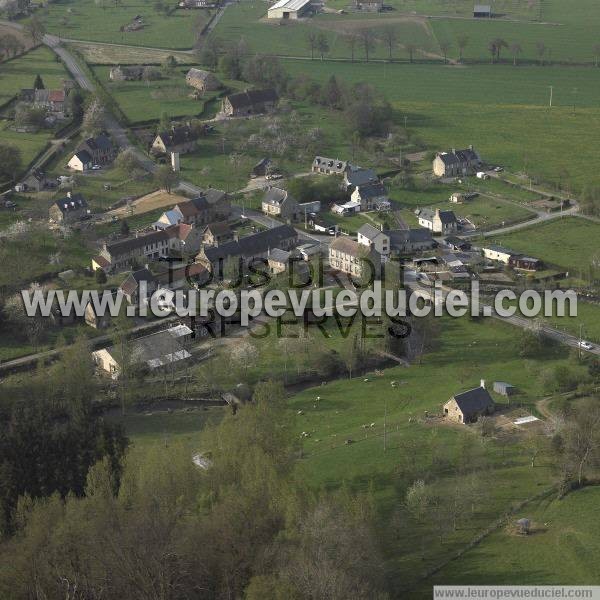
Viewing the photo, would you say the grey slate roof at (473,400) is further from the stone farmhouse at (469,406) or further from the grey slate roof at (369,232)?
the grey slate roof at (369,232)

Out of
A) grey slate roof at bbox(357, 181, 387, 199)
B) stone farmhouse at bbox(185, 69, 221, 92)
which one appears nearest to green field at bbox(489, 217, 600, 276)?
grey slate roof at bbox(357, 181, 387, 199)

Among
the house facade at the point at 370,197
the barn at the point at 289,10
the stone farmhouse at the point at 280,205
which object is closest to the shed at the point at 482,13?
the barn at the point at 289,10

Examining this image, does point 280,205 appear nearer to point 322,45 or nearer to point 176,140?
point 176,140

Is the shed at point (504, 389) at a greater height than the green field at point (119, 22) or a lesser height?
lesser

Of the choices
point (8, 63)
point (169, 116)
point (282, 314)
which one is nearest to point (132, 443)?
point (282, 314)

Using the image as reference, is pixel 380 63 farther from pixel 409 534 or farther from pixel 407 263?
pixel 409 534

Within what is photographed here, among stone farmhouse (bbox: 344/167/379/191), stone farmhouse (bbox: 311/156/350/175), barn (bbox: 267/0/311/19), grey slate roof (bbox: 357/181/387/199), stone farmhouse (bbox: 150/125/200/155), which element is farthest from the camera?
barn (bbox: 267/0/311/19)

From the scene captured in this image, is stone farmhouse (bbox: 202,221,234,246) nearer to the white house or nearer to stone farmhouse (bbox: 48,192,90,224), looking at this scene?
stone farmhouse (bbox: 48,192,90,224)
